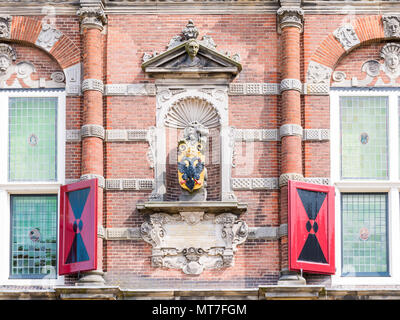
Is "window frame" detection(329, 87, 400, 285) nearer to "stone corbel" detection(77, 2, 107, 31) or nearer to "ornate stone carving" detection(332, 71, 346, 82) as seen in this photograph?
"ornate stone carving" detection(332, 71, 346, 82)

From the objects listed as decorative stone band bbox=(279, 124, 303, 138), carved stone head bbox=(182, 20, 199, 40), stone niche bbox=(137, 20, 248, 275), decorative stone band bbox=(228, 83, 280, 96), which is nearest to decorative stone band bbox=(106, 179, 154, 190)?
stone niche bbox=(137, 20, 248, 275)

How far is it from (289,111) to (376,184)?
6.76ft

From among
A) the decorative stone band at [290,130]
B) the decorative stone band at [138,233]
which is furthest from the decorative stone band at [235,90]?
the decorative stone band at [138,233]

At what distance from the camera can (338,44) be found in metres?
22.3

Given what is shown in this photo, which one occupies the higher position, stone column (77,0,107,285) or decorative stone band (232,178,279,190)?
stone column (77,0,107,285)

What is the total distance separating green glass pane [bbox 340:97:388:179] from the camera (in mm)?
22042

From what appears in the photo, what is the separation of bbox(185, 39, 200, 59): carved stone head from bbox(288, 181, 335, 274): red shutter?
9.89 feet

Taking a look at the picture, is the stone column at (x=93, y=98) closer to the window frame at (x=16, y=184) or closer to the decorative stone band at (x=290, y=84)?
the window frame at (x=16, y=184)

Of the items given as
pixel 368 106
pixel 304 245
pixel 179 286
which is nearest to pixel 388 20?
pixel 368 106

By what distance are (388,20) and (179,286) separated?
623 centimetres

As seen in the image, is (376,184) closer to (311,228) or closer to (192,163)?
(311,228)

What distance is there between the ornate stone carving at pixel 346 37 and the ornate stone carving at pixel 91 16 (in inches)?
170

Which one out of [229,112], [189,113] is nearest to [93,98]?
[189,113]

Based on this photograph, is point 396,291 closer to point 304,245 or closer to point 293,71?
point 304,245
